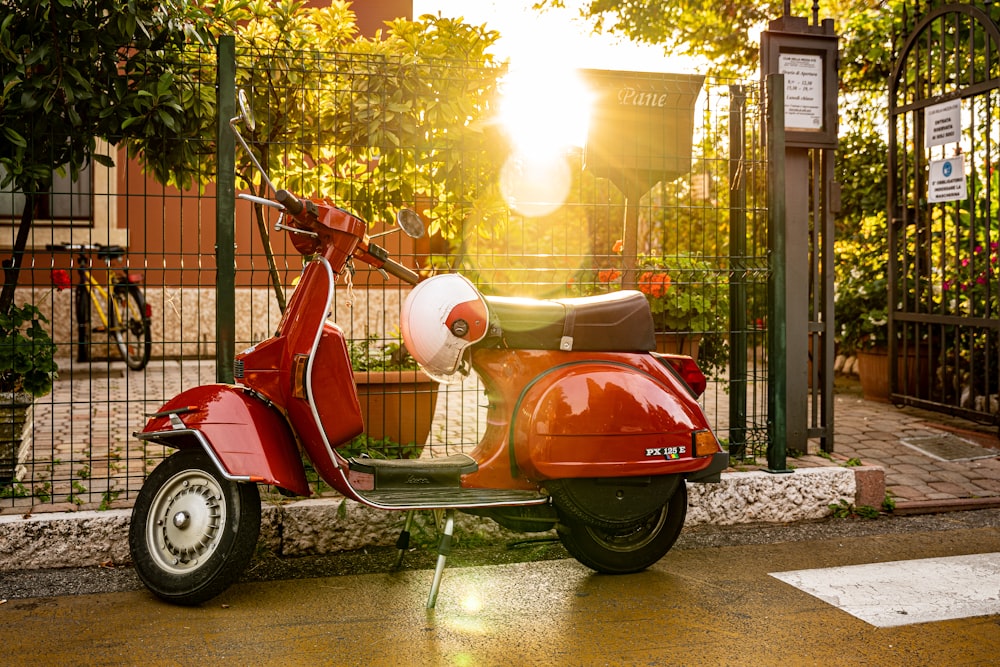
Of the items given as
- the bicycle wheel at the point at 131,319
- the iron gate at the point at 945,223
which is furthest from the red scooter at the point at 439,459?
the bicycle wheel at the point at 131,319

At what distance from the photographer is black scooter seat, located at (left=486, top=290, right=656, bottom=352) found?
397 cm

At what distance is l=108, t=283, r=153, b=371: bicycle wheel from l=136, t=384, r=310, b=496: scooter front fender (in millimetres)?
6506

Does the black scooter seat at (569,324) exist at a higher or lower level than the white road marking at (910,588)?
higher

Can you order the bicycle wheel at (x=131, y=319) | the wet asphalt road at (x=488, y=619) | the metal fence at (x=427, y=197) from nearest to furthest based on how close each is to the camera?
1. the wet asphalt road at (x=488, y=619)
2. the metal fence at (x=427, y=197)
3. the bicycle wheel at (x=131, y=319)

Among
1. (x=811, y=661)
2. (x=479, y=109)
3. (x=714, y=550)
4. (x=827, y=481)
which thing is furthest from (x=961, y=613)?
(x=479, y=109)

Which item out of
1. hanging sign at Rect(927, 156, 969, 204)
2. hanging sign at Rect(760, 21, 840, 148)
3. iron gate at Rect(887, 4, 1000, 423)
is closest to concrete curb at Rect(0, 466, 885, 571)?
hanging sign at Rect(760, 21, 840, 148)

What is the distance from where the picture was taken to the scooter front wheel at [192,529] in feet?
12.2

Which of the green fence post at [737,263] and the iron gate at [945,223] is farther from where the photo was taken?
the iron gate at [945,223]

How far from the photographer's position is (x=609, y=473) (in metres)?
3.88

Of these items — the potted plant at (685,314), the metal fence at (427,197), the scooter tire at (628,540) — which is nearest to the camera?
the scooter tire at (628,540)

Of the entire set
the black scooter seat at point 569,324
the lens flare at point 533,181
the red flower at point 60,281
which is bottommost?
the black scooter seat at point 569,324

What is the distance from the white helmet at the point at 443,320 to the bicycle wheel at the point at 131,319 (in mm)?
6819

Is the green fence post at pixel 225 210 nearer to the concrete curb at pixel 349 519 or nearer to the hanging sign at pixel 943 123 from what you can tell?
the concrete curb at pixel 349 519

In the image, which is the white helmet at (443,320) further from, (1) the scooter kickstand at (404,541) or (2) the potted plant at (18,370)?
(2) the potted plant at (18,370)
